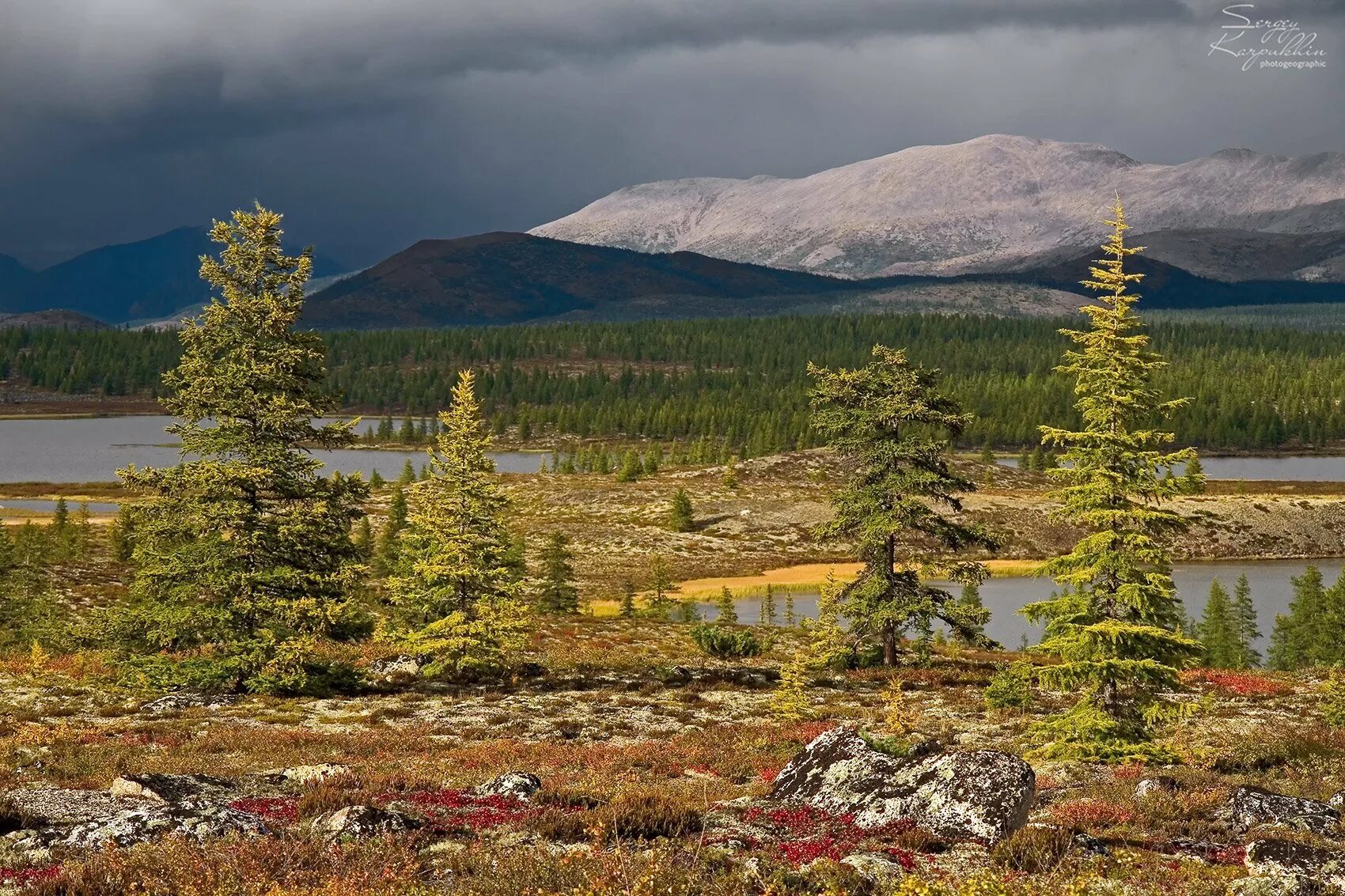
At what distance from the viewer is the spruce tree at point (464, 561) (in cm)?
3897

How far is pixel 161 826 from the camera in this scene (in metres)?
14.9

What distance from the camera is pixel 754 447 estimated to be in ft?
644

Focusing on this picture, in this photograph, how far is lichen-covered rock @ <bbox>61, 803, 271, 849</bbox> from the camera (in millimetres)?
14413

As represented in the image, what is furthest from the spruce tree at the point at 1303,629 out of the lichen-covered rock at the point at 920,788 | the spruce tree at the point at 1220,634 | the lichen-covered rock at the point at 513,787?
the lichen-covered rock at the point at 513,787

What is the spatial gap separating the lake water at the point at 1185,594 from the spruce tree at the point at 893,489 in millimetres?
31701

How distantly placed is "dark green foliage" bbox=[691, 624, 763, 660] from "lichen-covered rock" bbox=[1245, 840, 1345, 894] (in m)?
40.9

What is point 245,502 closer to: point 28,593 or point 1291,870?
point 1291,870

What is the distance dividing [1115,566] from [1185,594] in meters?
79.2

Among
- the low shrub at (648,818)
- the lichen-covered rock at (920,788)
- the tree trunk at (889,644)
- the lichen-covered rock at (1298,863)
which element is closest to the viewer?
the lichen-covered rock at (1298,863)

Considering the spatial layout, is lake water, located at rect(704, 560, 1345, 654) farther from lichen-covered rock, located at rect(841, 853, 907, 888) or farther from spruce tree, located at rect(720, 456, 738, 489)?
lichen-covered rock, located at rect(841, 853, 907, 888)

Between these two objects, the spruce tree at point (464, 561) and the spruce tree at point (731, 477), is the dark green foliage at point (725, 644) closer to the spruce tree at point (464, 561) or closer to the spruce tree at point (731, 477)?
the spruce tree at point (464, 561)

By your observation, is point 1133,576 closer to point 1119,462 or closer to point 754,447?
point 1119,462

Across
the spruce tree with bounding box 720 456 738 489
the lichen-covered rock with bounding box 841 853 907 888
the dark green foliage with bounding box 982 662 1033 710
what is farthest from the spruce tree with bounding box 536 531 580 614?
the spruce tree with bounding box 720 456 738 489

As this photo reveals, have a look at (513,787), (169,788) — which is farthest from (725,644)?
(169,788)
